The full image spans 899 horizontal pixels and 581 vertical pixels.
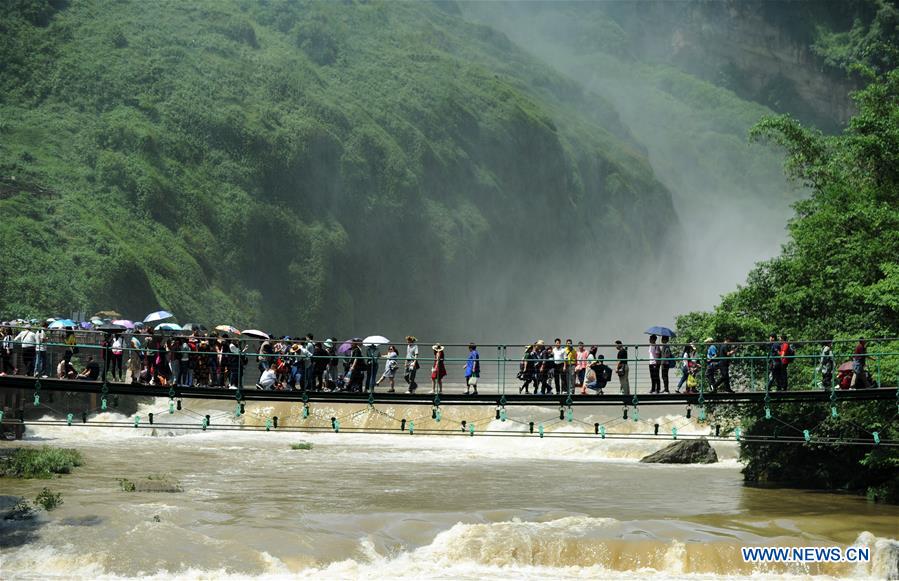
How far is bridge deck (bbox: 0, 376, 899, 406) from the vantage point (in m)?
26.2

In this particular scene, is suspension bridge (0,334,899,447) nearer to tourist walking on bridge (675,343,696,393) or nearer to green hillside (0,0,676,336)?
tourist walking on bridge (675,343,696,393)

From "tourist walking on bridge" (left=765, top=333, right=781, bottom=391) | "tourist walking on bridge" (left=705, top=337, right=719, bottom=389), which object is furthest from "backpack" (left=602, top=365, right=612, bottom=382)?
"tourist walking on bridge" (left=765, top=333, right=781, bottom=391)

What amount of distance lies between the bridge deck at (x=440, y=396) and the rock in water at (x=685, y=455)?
15.8 m

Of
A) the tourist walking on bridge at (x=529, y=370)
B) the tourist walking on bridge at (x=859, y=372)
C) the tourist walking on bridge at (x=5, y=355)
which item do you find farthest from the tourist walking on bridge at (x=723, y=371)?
the tourist walking on bridge at (x=5, y=355)

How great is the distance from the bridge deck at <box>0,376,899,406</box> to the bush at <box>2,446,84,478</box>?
7.86m

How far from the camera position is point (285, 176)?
318 ft

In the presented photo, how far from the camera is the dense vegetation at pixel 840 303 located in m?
30.5

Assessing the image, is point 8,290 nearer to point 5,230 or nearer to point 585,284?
point 5,230

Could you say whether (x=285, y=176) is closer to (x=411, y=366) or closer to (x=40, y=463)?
(x=40, y=463)

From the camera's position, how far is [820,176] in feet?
135

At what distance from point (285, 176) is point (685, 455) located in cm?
6126

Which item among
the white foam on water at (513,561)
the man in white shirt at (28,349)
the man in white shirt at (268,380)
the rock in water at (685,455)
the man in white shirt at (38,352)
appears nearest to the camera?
the white foam on water at (513,561)

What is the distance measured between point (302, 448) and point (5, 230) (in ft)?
102

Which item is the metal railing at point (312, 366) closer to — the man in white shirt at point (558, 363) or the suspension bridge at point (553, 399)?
the man in white shirt at point (558, 363)
